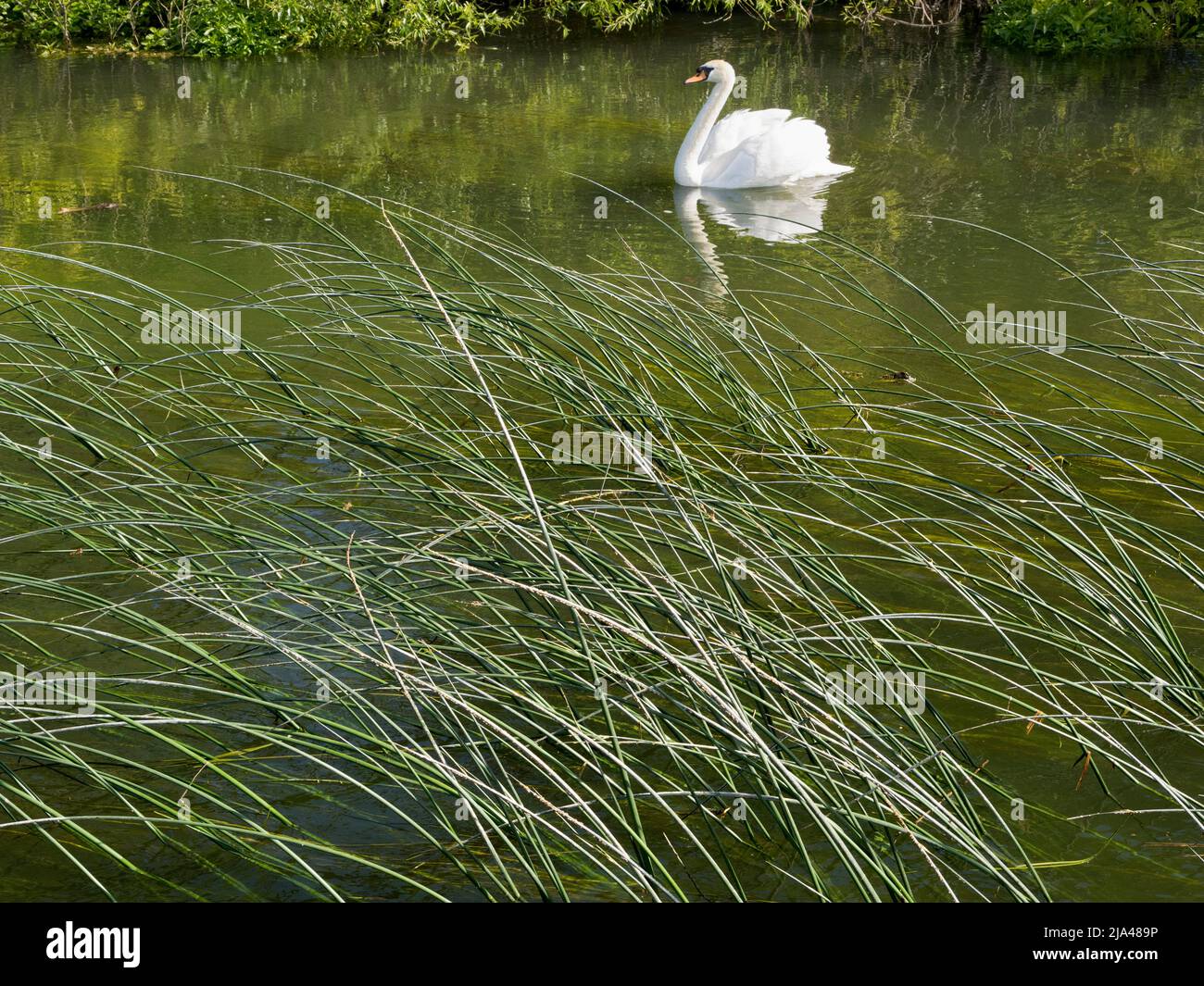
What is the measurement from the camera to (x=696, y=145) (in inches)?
306

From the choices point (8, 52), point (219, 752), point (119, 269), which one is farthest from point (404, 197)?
point (8, 52)

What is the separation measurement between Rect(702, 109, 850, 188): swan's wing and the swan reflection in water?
0.22 ft

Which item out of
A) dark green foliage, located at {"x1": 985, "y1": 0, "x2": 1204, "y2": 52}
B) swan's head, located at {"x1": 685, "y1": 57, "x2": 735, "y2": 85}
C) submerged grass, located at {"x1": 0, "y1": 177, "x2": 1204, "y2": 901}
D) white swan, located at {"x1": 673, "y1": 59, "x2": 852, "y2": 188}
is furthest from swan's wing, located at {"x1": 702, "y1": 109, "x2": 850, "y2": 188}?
dark green foliage, located at {"x1": 985, "y1": 0, "x2": 1204, "y2": 52}

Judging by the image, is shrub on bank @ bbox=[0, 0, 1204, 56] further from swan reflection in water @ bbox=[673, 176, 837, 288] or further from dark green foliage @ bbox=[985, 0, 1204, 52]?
swan reflection in water @ bbox=[673, 176, 837, 288]

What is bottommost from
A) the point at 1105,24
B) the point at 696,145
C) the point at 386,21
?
the point at 696,145

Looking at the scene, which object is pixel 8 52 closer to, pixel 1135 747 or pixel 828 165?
pixel 828 165

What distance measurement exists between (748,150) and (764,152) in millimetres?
89

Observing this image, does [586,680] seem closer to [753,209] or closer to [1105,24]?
[753,209]

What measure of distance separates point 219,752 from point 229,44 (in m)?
10.8

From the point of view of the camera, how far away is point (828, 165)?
26.1 feet

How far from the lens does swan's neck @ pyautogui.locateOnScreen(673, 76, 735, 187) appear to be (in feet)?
25.3

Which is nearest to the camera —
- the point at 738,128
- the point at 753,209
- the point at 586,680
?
the point at 586,680

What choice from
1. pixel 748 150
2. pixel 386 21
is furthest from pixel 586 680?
pixel 386 21

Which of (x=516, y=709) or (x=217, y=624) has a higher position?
(x=516, y=709)
